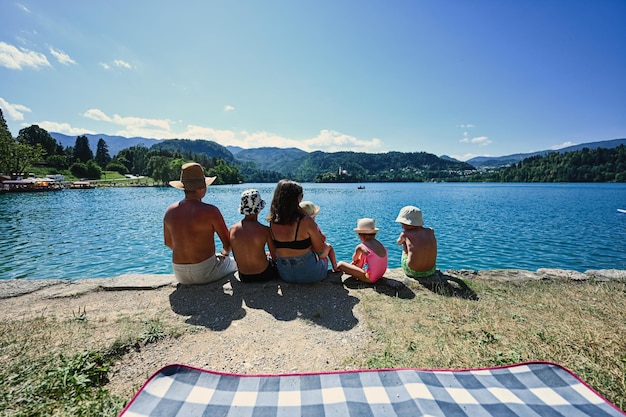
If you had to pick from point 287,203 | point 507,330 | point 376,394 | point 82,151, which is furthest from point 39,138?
point 507,330

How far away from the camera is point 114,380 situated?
7.97 feet

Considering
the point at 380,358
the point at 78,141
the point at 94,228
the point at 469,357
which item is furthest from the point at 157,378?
the point at 78,141

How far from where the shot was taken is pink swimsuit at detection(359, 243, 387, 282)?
15.2 feet

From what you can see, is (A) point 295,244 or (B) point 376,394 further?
(A) point 295,244

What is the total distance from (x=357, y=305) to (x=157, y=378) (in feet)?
8.16

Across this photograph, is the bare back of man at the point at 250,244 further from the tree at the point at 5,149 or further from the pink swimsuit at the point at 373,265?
the tree at the point at 5,149

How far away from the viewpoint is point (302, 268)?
4453mm

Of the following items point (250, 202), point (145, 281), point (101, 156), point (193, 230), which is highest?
point (101, 156)

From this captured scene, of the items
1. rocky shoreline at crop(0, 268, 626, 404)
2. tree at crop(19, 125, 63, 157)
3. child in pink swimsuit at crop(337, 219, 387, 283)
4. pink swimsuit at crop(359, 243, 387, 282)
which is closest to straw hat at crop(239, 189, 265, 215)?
rocky shoreline at crop(0, 268, 626, 404)

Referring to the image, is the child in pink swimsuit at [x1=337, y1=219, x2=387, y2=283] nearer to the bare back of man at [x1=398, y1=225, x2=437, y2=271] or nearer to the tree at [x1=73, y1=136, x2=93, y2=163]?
the bare back of man at [x1=398, y1=225, x2=437, y2=271]

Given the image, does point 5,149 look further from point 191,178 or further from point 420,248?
point 420,248

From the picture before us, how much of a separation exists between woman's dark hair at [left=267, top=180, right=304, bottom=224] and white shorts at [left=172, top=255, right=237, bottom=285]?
1221 mm

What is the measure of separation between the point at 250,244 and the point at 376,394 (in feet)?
9.40

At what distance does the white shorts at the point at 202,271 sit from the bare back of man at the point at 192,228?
0.08 metres
